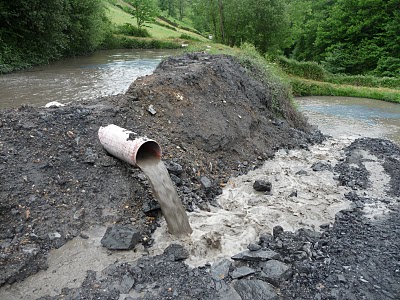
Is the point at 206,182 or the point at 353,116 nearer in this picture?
the point at 206,182

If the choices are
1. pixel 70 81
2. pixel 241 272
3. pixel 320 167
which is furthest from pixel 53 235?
pixel 70 81

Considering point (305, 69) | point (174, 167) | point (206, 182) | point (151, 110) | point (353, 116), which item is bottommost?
point (353, 116)

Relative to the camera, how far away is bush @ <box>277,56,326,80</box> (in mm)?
32125

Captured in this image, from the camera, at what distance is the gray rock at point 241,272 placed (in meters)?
6.32

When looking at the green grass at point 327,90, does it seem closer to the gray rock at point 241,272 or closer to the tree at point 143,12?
the gray rock at point 241,272

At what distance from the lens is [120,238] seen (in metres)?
6.97

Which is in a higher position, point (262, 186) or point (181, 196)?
point (181, 196)

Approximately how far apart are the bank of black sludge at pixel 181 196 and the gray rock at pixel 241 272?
20 millimetres

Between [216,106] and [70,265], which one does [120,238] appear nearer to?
[70,265]

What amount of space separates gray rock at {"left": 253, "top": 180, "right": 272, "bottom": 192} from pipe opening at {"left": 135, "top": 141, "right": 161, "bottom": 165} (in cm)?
310

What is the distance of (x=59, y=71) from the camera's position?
80.5 feet

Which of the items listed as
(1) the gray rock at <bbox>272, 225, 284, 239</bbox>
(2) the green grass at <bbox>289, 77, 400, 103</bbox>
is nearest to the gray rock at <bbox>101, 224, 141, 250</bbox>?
(1) the gray rock at <bbox>272, 225, 284, 239</bbox>

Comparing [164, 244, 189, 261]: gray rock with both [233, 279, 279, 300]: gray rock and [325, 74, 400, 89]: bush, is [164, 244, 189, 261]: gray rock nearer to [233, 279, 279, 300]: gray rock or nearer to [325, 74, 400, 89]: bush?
[233, 279, 279, 300]: gray rock

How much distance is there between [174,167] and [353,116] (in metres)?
17.1
